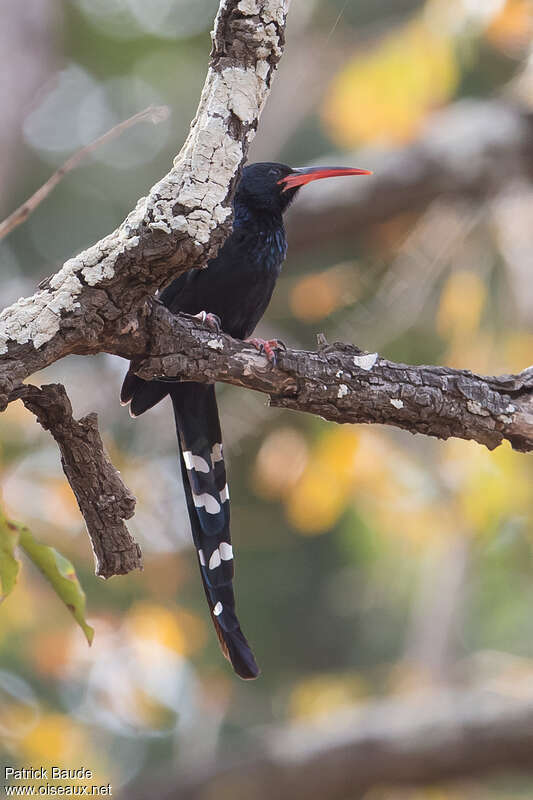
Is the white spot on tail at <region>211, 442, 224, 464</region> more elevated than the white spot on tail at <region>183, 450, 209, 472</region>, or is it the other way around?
the white spot on tail at <region>211, 442, 224, 464</region>

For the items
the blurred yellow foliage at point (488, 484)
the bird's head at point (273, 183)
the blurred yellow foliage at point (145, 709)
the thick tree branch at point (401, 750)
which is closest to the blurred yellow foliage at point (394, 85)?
the bird's head at point (273, 183)

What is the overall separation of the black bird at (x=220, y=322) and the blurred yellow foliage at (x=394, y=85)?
1.23 m

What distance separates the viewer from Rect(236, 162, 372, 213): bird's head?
11.7 feet

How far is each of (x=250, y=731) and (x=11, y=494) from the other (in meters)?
3.27

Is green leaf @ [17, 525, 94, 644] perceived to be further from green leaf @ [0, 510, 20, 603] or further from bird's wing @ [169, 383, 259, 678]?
bird's wing @ [169, 383, 259, 678]

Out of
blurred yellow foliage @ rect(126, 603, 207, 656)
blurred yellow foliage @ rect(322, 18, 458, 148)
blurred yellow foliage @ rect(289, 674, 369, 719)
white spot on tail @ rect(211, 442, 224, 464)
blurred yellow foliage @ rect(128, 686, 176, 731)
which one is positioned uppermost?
blurred yellow foliage @ rect(322, 18, 458, 148)

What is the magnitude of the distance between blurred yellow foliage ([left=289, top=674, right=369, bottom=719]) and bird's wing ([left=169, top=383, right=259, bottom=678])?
3.45m

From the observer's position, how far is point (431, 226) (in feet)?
15.7

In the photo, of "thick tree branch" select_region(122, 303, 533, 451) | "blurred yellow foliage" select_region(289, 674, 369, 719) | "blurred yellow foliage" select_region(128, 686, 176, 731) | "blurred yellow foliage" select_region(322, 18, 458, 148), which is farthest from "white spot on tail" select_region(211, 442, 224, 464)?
"blurred yellow foliage" select_region(289, 674, 369, 719)

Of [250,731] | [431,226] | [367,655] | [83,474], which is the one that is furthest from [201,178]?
[367,655]

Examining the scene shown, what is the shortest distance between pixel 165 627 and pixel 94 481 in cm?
434

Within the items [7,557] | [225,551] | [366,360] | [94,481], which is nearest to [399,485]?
[225,551]

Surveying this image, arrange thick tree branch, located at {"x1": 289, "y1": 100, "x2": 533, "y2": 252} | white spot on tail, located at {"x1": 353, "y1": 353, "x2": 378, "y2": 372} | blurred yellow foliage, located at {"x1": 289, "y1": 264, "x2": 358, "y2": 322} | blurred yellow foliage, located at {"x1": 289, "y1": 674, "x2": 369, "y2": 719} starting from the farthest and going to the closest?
blurred yellow foliage, located at {"x1": 289, "y1": 674, "x2": 369, "y2": 719} → blurred yellow foliage, located at {"x1": 289, "y1": 264, "x2": 358, "y2": 322} → thick tree branch, located at {"x1": 289, "y1": 100, "x2": 533, "y2": 252} → white spot on tail, located at {"x1": 353, "y1": 353, "x2": 378, "y2": 372}

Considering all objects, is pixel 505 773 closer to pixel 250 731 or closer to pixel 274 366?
pixel 250 731
